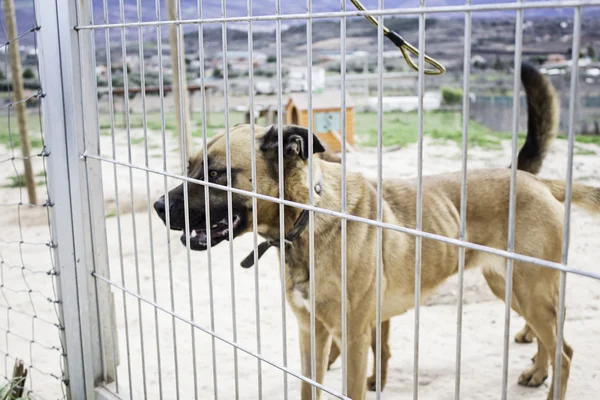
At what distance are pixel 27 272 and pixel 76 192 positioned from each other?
3.32 meters

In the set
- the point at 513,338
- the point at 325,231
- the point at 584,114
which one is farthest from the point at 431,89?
the point at 325,231

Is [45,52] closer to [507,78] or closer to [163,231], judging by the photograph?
[163,231]

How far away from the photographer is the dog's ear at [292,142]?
2335 mm

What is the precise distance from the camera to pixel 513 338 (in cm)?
417

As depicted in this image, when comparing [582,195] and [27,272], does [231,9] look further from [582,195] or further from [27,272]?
[582,195]

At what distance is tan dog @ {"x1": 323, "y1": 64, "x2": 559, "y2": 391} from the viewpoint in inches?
133

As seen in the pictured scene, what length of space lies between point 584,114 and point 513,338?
23.6 ft

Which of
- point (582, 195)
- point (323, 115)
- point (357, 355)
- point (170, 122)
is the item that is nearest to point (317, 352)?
point (357, 355)

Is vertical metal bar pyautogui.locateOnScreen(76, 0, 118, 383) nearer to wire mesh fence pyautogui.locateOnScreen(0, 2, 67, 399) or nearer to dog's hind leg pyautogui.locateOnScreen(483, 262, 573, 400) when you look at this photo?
wire mesh fence pyautogui.locateOnScreen(0, 2, 67, 399)

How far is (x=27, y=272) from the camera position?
5.62m

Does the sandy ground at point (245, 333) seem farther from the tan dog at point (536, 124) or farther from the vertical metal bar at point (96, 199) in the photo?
the tan dog at point (536, 124)

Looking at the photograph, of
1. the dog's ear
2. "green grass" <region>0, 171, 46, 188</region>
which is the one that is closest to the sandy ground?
the dog's ear

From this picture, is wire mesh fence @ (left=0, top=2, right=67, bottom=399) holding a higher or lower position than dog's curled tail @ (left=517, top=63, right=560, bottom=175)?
lower

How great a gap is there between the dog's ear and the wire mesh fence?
90 cm
